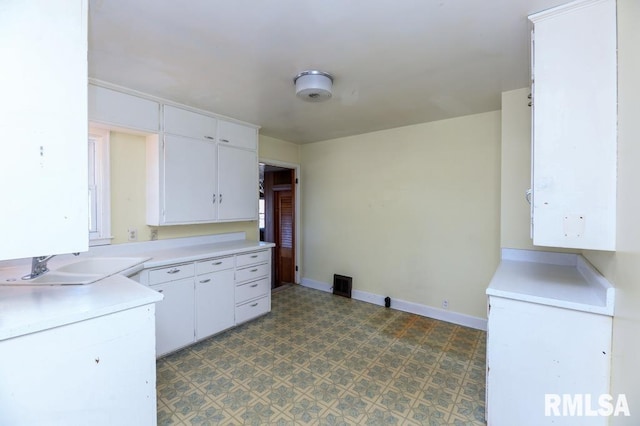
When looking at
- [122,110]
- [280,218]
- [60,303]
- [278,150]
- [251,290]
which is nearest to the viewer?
[60,303]

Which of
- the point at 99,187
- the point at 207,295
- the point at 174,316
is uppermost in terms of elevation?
the point at 99,187

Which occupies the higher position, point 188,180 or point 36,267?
point 188,180

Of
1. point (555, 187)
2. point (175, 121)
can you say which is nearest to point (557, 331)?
point (555, 187)

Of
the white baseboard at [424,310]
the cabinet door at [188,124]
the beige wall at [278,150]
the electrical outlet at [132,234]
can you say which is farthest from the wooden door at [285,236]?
the electrical outlet at [132,234]

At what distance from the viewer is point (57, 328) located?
3.77ft

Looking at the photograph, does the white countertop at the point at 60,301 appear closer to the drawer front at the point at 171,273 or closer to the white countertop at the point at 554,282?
the drawer front at the point at 171,273

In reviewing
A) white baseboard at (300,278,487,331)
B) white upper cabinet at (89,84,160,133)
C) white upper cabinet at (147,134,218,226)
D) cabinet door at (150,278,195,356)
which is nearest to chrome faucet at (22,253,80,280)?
cabinet door at (150,278,195,356)

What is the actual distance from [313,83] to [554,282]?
2.15 metres

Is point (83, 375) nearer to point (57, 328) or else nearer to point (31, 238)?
point (57, 328)

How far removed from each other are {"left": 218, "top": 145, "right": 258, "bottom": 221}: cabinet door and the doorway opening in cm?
84

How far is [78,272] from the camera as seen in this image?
205 cm

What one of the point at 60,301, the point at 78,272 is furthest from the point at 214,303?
the point at 60,301

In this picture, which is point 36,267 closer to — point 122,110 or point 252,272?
point 122,110

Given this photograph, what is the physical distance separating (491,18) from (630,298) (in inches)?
60.1
